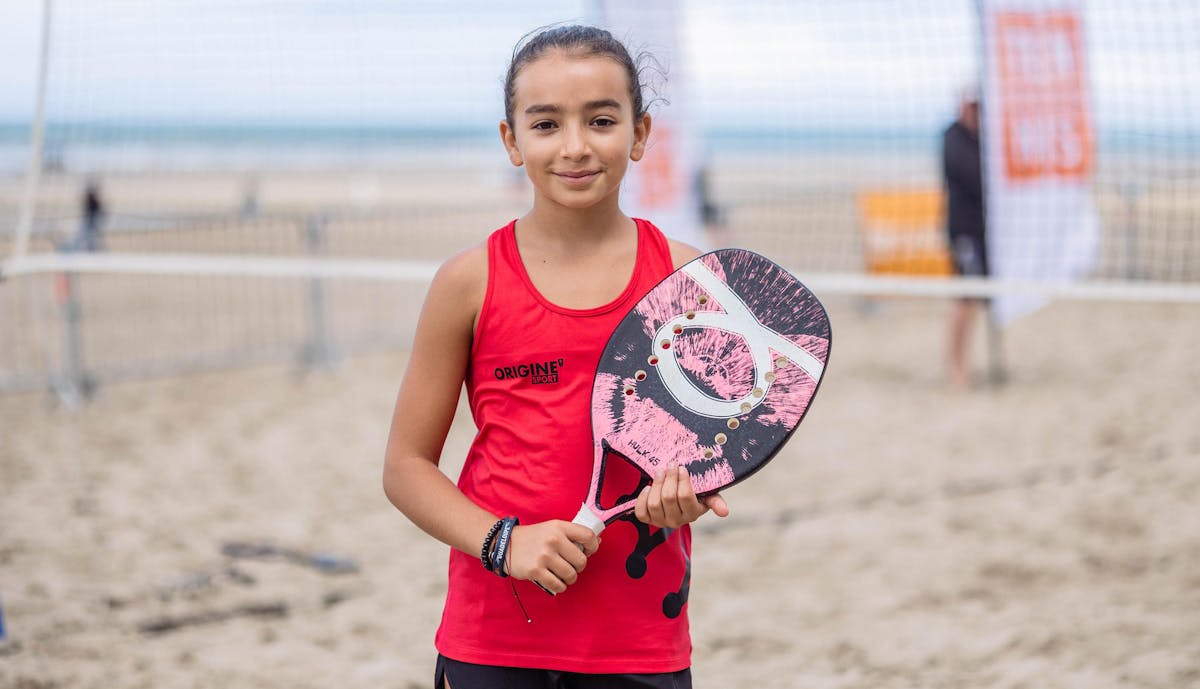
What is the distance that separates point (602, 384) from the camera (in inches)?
61.9

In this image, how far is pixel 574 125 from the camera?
5.08 feet

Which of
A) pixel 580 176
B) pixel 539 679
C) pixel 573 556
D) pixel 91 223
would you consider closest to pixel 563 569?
pixel 573 556

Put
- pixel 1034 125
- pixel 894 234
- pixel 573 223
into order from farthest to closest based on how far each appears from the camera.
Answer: pixel 894 234 → pixel 1034 125 → pixel 573 223

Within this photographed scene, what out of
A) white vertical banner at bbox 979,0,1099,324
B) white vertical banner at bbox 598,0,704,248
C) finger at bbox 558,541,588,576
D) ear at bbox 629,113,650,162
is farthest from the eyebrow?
white vertical banner at bbox 979,0,1099,324

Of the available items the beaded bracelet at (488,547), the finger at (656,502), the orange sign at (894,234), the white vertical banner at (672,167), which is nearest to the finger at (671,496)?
the finger at (656,502)

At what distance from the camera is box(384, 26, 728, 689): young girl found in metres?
1.57

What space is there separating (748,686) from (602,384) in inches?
75.1

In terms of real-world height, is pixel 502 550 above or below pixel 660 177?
below

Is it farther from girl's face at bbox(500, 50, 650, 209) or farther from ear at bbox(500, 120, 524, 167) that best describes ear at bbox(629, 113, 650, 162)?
ear at bbox(500, 120, 524, 167)

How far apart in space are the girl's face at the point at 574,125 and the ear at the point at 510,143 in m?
0.05

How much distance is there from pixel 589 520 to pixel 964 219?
6.02 m

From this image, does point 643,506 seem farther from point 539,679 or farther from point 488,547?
point 539,679

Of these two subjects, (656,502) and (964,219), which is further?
(964,219)

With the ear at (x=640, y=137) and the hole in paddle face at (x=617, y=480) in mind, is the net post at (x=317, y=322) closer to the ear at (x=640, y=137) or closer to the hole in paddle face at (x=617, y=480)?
the ear at (x=640, y=137)
